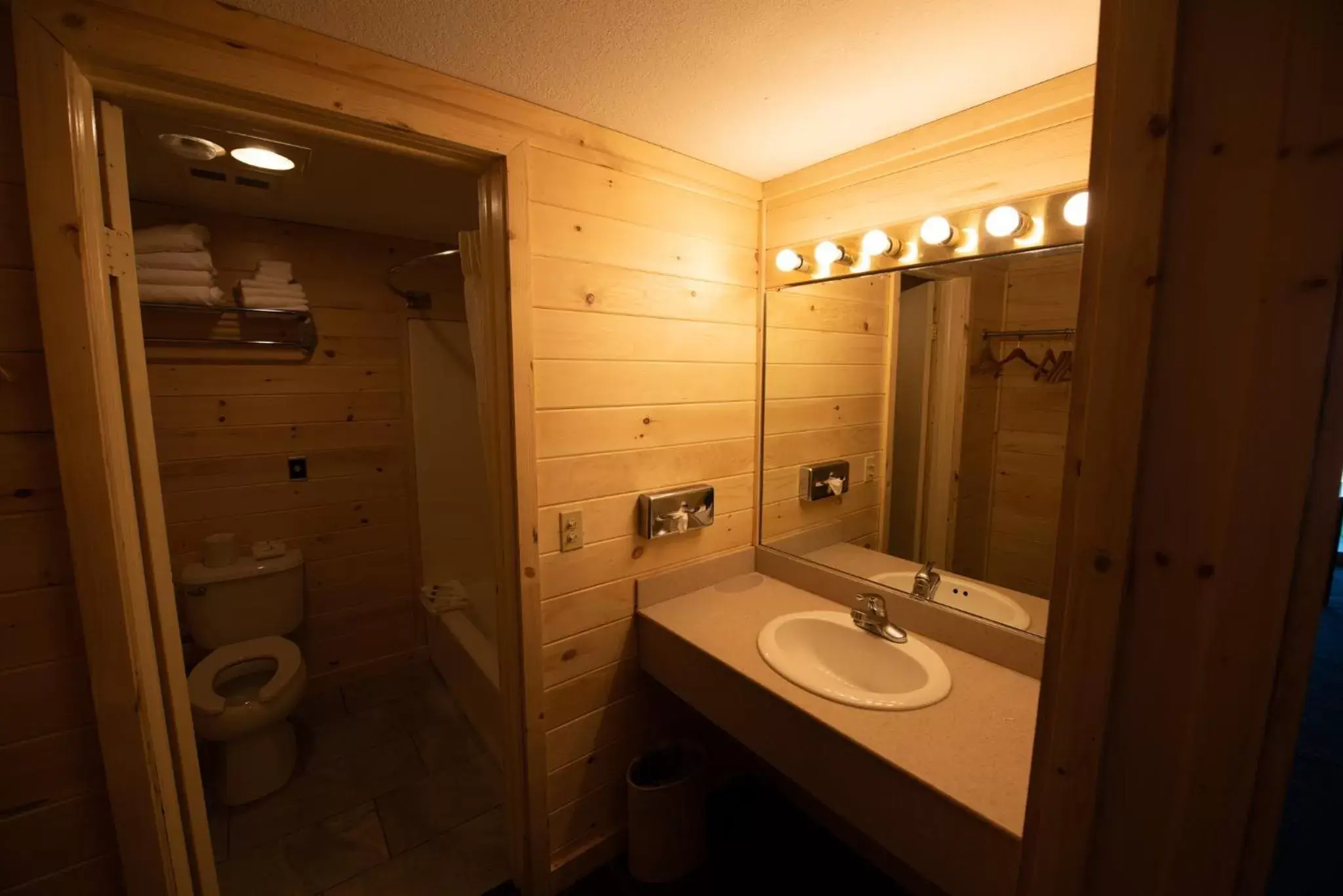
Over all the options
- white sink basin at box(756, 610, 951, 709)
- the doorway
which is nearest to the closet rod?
white sink basin at box(756, 610, 951, 709)

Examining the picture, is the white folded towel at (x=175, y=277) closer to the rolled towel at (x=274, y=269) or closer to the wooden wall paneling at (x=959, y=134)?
the rolled towel at (x=274, y=269)

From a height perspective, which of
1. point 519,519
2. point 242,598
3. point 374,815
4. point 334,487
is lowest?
point 374,815

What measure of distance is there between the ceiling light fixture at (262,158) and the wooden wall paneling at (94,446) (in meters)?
0.63

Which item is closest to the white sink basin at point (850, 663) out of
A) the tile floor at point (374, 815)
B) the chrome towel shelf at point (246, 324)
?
the tile floor at point (374, 815)

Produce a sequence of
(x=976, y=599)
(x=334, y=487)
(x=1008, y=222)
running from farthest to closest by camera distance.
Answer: (x=334, y=487) < (x=976, y=599) < (x=1008, y=222)

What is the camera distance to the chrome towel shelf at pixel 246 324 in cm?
200

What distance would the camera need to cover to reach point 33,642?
94 cm

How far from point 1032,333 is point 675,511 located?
1.07 meters

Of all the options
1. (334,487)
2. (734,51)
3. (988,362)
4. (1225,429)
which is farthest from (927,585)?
(334,487)

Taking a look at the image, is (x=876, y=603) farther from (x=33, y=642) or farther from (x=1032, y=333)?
(x=33, y=642)

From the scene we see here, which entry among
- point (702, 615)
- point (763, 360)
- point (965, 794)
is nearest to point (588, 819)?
point (702, 615)

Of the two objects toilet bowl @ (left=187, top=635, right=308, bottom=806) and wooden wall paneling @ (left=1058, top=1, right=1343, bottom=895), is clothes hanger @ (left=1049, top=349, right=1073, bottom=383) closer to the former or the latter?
wooden wall paneling @ (left=1058, top=1, right=1343, bottom=895)

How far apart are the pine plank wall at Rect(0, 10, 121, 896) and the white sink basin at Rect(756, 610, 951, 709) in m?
1.38

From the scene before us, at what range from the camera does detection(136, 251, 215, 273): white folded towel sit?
1.89 m
